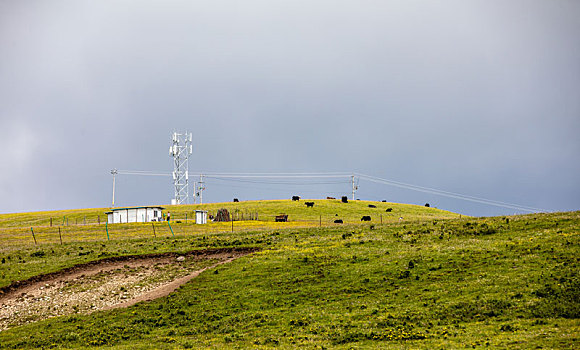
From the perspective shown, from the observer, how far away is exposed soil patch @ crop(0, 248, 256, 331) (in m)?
35.2

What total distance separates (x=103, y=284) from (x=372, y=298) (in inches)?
930

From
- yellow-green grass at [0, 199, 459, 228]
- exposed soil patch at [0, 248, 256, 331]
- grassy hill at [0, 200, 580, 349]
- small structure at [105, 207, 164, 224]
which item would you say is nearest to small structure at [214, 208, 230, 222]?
yellow-green grass at [0, 199, 459, 228]

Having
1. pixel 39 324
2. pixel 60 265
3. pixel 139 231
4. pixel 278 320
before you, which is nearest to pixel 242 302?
pixel 278 320

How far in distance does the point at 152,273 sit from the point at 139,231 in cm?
3645

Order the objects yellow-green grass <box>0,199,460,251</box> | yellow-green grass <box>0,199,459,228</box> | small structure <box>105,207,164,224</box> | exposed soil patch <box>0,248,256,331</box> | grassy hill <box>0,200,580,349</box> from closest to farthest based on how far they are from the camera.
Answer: grassy hill <box>0,200,580,349</box>, exposed soil patch <box>0,248,256,331</box>, yellow-green grass <box>0,199,460,251</box>, small structure <box>105,207,164,224</box>, yellow-green grass <box>0,199,459,228</box>

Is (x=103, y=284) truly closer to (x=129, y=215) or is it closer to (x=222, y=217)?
(x=222, y=217)

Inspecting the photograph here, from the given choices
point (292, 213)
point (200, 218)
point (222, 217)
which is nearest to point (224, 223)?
point (200, 218)

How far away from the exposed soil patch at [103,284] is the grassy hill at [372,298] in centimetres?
232

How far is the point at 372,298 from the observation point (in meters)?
29.4

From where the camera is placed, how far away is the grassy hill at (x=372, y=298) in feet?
73.4

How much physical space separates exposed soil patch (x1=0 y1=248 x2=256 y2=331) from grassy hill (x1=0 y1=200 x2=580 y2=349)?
2.32 m

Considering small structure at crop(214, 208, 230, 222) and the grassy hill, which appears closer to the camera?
the grassy hill

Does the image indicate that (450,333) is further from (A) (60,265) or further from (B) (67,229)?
(B) (67,229)

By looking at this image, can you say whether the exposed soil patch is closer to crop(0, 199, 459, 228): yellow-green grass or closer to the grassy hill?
the grassy hill
